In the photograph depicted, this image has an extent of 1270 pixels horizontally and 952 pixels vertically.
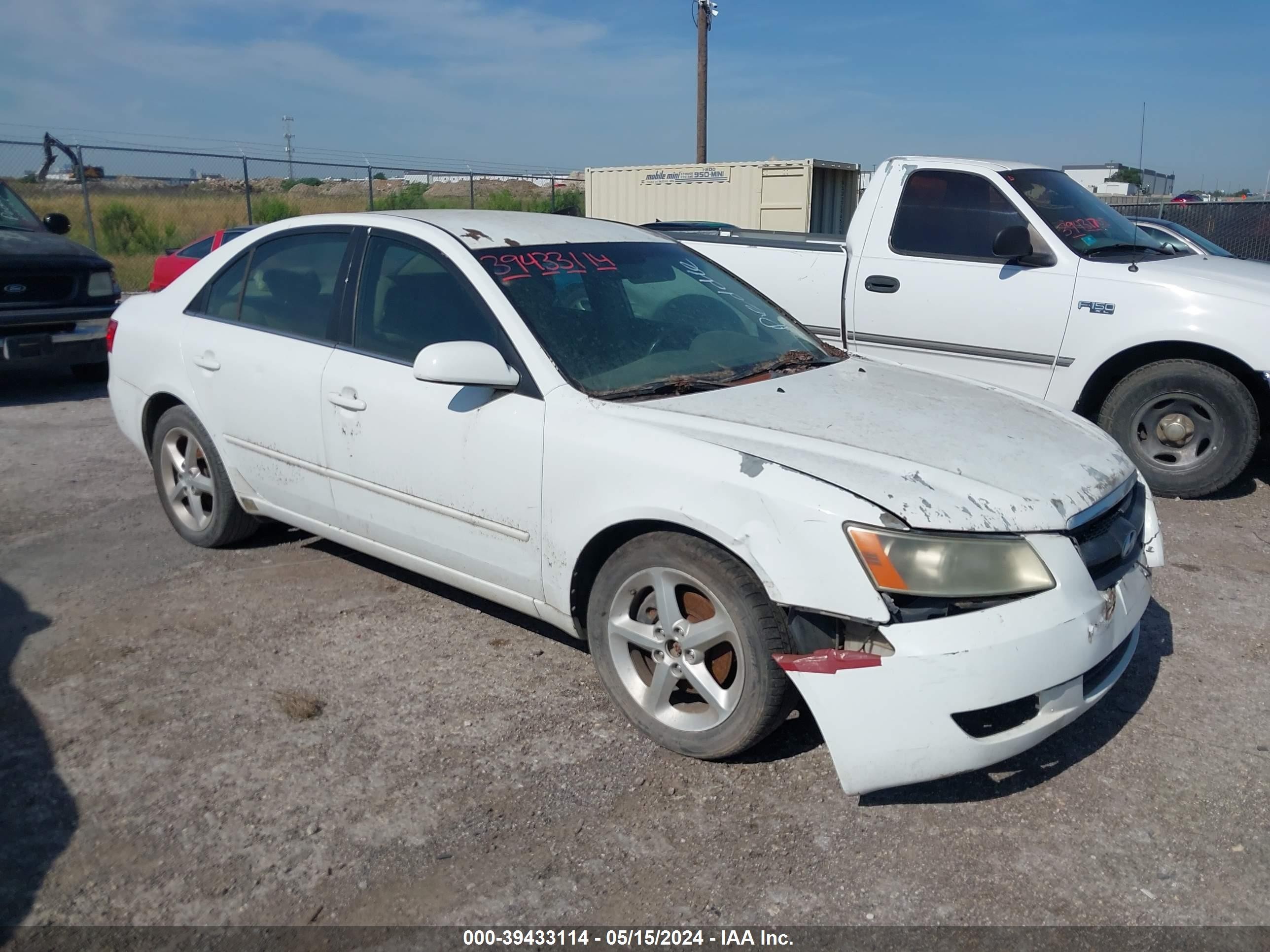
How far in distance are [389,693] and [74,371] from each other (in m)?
7.74

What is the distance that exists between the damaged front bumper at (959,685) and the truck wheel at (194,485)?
3.06 m

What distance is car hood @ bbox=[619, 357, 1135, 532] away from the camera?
2.86 meters

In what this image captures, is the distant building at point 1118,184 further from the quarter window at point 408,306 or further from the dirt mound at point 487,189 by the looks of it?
the quarter window at point 408,306

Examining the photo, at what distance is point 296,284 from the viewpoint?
4.47m

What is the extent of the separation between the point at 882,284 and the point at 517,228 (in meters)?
3.06

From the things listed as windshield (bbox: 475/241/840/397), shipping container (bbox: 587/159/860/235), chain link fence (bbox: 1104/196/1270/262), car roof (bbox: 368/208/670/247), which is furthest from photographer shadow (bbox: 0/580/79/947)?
chain link fence (bbox: 1104/196/1270/262)

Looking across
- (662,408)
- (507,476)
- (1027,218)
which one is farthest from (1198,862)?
(1027,218)

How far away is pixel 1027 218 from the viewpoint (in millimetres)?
6223

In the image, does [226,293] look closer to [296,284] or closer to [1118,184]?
[296,284]

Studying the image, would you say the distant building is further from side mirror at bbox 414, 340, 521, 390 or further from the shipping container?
side mirror at bbox 414, 340, 521, 390

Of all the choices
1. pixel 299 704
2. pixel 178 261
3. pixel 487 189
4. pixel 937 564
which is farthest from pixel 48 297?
pixel 487 189

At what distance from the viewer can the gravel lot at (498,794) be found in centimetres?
265

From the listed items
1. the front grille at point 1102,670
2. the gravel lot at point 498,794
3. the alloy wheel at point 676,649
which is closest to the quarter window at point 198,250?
the gravel lot at point 498,794

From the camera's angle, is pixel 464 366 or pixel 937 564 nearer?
pixel 937 564
